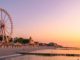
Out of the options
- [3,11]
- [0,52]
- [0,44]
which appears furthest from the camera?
[3,11]

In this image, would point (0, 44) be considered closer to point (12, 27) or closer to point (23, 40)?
point (12, 27)

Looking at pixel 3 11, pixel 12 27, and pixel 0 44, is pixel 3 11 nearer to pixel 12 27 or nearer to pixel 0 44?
pixel 12 27

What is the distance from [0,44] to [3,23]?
17.5ft

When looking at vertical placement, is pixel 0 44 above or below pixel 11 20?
below

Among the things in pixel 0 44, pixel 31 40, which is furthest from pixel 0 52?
pixel 31 40

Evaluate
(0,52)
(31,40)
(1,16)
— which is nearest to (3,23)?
(1,16)

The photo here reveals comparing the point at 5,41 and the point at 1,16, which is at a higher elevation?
the point at 1,16

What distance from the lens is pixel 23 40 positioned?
14300 centimetres

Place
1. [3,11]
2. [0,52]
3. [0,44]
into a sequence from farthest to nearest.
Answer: [3,11]
[0,44]
[0,52]

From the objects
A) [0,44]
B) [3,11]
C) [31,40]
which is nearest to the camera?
[0,44]

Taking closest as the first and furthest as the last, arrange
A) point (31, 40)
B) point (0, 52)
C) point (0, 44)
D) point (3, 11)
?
point (0, 52), point (0, 44), point (3, 11), point (31, 40)

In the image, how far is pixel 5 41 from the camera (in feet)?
193

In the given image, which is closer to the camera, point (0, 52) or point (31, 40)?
point (0, 52)

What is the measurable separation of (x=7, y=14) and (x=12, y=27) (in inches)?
133
